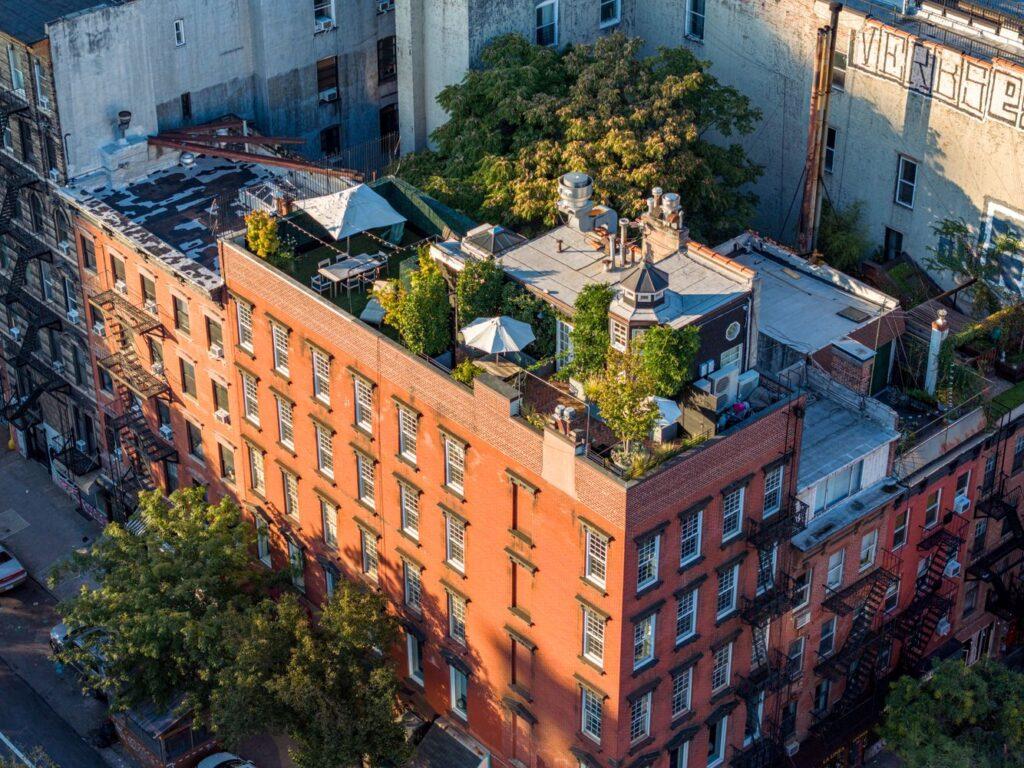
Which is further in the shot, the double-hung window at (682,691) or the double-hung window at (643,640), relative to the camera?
the double-hung window at (682,691)

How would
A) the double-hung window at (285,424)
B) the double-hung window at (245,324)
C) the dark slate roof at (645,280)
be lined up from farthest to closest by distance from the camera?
the double-hung window at (285,424)
the double-hung window at (245,324)
the dark slate roof at (645,280)

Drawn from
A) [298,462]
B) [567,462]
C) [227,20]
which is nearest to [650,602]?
[567,462]

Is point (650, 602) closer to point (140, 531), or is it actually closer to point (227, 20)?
point (140, 531)

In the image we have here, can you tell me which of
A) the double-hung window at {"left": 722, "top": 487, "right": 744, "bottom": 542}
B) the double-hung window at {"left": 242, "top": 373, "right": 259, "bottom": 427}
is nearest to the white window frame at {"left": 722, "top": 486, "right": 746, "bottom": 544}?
the double-hung window at {"left": 722, "top": 487, "right": 744, "bottom": 542}

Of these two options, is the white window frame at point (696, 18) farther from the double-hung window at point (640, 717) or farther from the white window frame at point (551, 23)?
the double-hung window at point (640, 717)

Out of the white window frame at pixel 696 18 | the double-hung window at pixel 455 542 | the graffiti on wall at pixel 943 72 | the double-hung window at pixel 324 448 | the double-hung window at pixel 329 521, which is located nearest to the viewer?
the double-hung window at pixel 455 542

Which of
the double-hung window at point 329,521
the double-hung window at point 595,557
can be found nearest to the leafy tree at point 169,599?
the double-hung window at point 329,521

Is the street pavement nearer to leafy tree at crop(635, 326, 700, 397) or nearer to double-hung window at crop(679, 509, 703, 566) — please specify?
double-hung window at crop(679, 509, 703, 566)
